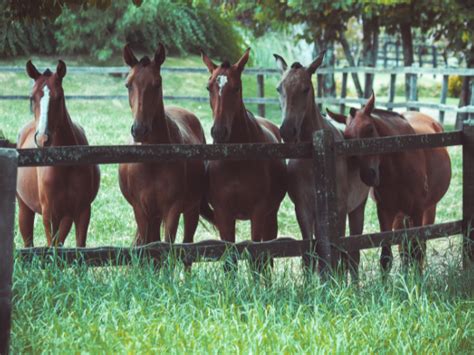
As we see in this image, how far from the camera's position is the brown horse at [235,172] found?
714 centimetres

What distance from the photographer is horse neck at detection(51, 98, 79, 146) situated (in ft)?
24.4

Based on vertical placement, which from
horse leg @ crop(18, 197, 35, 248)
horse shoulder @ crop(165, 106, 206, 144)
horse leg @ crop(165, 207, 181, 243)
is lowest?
horse leg @ crop(18, 197, 35, 248)

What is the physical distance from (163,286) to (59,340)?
974mm

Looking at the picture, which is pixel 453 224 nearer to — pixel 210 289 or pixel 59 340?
pixel 210 289

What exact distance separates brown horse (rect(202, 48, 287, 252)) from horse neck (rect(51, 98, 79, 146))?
3.98 feet

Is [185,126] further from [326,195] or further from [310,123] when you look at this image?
[326,195]

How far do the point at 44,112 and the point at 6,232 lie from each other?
2672 mm

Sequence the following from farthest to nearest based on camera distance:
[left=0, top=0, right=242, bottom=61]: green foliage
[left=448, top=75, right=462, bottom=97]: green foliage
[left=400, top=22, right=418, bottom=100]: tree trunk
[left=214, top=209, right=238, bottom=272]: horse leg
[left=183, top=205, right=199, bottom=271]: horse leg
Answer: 1. [left=448, top=75, right=462, bottom=97]: green foliage
2. [left=0, top=0, right=242, bottom=61]: green foliage
3. [left=400, top=22, right=418, bottom=100]: tree trunk
4. [left=183, top=205, right=199, bottom=271]: horse leg
5. [left=214, top=209, right=238, bottom=272]: horse leg

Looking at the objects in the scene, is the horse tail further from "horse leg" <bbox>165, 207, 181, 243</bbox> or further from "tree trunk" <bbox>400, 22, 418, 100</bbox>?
"tree trunk" <bbox>400, 22, 418, 100</bbox>

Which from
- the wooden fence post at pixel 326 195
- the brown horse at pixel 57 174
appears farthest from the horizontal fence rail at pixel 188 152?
the brown horse at pixel 57 174

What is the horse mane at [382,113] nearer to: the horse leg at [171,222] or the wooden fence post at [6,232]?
the horse leg at [171,222]

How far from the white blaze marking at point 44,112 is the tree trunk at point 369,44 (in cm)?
1346

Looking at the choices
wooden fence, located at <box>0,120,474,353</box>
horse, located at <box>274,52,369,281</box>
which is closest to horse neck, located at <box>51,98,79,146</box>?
wooden fence, located at <box>0,120,474,353</box>

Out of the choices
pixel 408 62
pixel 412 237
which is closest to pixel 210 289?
pixel 412 237
